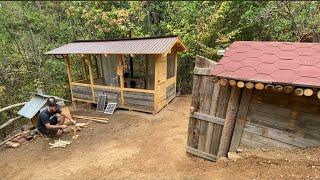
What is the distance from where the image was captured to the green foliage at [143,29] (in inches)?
458

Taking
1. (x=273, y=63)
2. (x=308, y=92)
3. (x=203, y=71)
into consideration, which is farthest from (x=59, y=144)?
(x=308, y=92)

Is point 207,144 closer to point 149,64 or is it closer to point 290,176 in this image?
point 290,176

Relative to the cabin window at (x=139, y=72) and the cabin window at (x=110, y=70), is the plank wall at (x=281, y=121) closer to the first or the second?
the cabin window at (x=139, y=72)

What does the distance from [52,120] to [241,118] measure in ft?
20.2

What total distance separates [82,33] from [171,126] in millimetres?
10420

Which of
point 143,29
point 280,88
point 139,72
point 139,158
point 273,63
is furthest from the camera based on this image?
point 143,29

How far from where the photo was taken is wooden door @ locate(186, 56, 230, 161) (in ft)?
16.4

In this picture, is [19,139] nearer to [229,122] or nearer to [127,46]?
[127,46]

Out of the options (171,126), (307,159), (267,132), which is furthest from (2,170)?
(307,159)

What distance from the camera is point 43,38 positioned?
15602 mm

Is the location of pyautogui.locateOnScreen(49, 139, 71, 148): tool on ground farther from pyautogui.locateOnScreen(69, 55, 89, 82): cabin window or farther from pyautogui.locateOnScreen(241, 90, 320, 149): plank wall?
pyautogui.locateOnScreen(69, 55, 89, 82): cabin window

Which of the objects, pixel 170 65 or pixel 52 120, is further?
pixel 170 65

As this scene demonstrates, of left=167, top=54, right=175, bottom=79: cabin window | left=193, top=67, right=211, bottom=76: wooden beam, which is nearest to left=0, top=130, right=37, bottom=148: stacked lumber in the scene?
A: left=167, top=54, right=175, bottom=79: cabin window

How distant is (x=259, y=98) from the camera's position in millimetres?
4418
